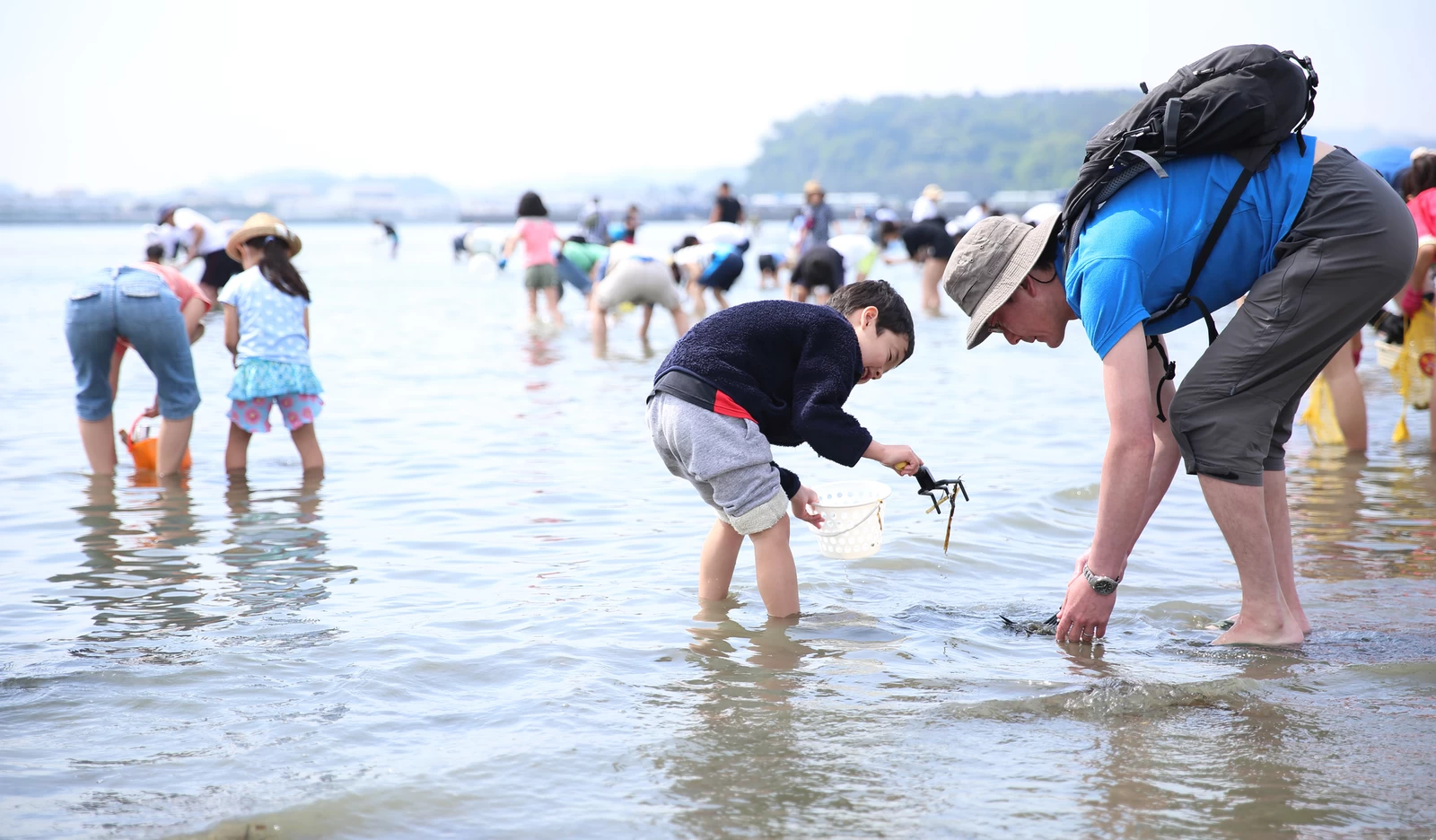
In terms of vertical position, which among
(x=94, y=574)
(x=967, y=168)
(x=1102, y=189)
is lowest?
(x=94, y=574)

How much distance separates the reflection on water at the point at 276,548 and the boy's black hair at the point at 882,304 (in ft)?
7.64

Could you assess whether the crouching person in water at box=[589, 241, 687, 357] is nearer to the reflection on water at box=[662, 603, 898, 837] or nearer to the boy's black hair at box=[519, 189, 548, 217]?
the boy's black hair at box=[519, 189, 548, 217]

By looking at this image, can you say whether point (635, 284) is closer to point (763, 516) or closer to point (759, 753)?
point (763, 516)

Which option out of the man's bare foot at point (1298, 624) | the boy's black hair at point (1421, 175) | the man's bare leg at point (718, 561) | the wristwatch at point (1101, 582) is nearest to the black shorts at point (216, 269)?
the man's bare leg at point (718, 561)

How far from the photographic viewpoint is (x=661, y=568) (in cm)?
496

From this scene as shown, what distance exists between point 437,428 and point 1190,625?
5888 millimetres

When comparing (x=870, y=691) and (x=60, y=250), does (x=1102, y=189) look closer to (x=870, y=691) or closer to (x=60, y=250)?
(x=870, y=691)

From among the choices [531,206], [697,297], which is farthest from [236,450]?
[697,297]

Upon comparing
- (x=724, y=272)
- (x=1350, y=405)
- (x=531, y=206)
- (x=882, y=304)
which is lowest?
(x=1350, y=405)

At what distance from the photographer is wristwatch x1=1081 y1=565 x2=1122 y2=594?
11.0 feet

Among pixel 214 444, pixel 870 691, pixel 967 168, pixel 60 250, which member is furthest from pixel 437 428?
pixel 967 168

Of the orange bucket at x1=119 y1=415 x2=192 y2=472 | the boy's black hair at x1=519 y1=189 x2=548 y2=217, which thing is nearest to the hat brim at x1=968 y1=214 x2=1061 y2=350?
the orange bucket at x1=119 y1=415 x2=192 y2=472

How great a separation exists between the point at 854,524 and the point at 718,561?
552 millimetres

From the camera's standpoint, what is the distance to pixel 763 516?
12.6 ft
